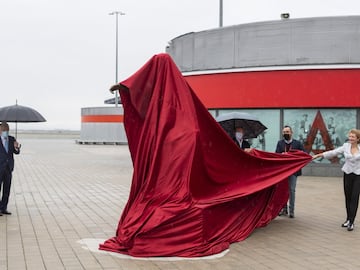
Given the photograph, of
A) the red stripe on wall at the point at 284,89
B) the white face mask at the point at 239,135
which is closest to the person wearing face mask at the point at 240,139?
the white face mask at the point at 239,135

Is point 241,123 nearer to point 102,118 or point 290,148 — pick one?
point 290,148

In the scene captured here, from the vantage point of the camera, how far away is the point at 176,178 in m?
7.18

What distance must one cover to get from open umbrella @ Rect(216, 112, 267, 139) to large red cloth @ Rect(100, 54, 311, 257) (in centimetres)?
167

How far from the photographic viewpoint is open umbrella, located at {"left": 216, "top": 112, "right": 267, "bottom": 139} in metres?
9.90

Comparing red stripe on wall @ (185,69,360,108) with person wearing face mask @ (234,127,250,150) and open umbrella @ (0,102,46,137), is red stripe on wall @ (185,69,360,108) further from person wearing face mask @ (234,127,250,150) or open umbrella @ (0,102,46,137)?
open umbrella @ (0,102,46,137)

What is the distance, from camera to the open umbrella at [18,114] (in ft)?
32.9

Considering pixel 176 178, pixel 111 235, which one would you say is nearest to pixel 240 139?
pixel 176 178

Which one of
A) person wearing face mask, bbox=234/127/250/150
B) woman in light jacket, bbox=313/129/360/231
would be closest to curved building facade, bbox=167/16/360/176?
person wearing face mask, bbox=234/127/250/150

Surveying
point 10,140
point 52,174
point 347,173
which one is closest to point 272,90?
point 52,174

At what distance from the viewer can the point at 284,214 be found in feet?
33.1

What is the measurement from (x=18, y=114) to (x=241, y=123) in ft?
14.3

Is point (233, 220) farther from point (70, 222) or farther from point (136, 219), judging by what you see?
point (70, 222)

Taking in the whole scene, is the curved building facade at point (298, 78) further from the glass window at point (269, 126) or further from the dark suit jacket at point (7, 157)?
the dark suit jacket at point (7, 157)

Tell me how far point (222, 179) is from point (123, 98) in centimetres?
194
